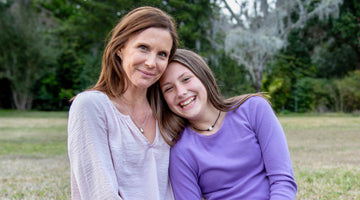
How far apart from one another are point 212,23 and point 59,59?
41.1ft

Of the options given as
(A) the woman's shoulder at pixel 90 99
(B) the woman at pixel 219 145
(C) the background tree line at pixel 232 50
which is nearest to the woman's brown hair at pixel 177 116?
(B) the woman at pixel 219 145

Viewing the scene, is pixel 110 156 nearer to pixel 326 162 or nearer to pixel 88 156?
pixel 88 156

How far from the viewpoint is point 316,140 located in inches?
329

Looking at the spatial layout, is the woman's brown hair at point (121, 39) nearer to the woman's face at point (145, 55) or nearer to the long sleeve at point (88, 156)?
the woman's face at point (145, 55)

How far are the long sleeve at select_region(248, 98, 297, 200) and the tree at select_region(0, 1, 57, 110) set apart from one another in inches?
934

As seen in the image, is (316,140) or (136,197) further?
(316,140)

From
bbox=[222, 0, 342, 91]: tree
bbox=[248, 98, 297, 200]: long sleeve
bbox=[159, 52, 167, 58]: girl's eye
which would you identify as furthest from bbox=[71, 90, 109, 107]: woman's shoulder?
bbox=[222, 0, 342, 91]: tree

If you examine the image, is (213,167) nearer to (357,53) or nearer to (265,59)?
(265,59)

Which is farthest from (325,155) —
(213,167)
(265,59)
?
(265,59)

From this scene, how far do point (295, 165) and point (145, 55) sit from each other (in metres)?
4.19

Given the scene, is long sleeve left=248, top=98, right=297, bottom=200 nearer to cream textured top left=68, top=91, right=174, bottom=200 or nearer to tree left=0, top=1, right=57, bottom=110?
cream textured top left=68, top=91, right=174, bottom=200

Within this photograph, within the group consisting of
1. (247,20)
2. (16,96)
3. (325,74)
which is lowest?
(16,96)

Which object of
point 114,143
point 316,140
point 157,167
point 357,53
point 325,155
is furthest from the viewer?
point 357,53

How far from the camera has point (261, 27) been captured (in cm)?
1778
